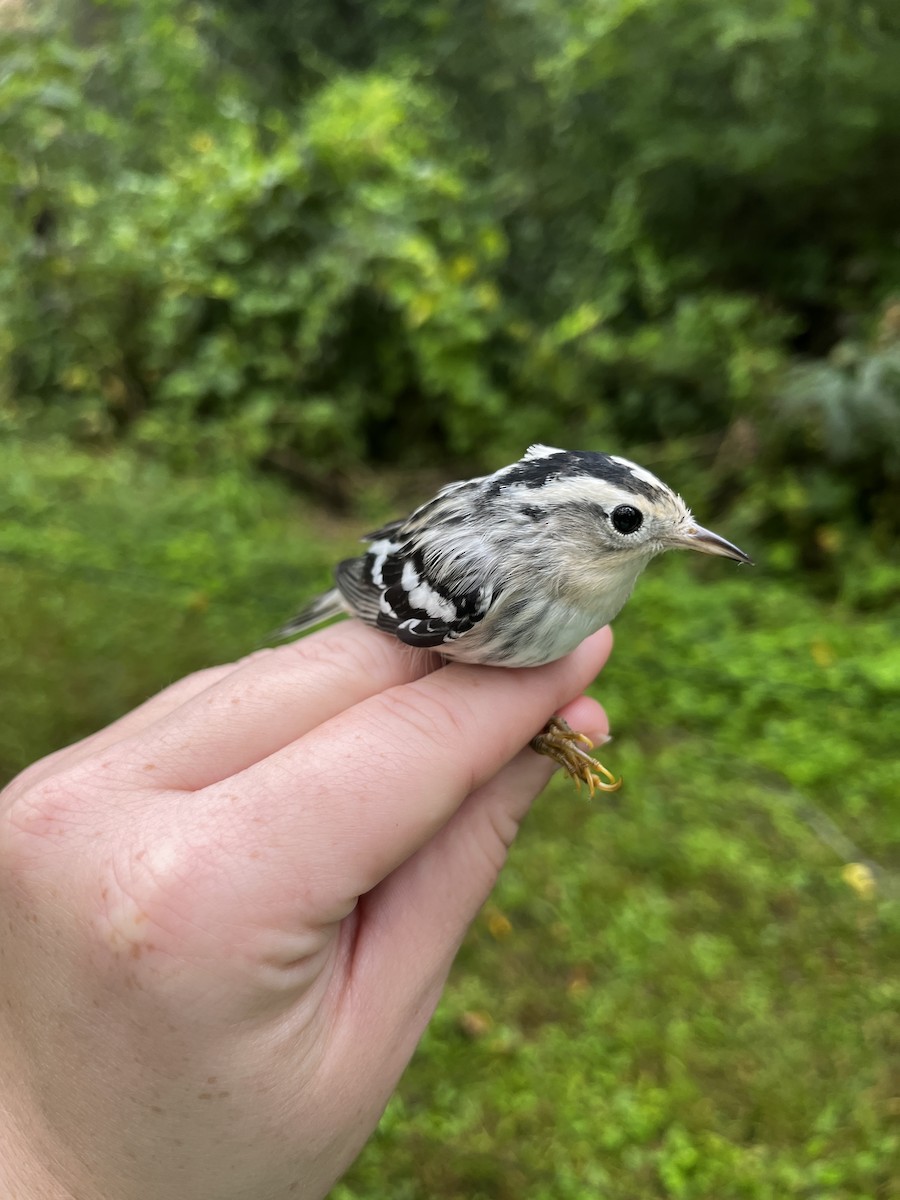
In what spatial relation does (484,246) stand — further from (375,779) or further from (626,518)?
(375,779)

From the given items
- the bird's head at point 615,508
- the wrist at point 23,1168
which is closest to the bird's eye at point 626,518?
the bird's head at point 615,508

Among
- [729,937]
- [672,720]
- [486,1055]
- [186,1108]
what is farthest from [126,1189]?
[672,720]

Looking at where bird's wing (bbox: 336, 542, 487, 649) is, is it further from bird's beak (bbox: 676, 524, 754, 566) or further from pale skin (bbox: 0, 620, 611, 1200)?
bird's beak (bbox: 676, 524, 754, 566)

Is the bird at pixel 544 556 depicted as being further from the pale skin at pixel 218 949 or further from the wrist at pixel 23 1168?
the wrist at pixel 23 1168

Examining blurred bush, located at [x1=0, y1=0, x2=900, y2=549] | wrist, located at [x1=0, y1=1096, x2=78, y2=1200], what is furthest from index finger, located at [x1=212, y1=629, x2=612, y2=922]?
blurred bush, located at [x1=0, y1=0, x2=900, y2=549]

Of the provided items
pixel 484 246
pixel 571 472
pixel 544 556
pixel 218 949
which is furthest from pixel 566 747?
pixel 484 246

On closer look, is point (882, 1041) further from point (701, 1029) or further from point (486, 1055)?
point (486, 1055)
